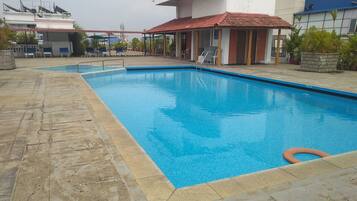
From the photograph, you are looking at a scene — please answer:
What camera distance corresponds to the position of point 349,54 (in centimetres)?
1318

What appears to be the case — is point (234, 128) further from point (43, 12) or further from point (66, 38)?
point (43, 12)

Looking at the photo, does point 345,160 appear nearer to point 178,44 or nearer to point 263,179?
point 263,179

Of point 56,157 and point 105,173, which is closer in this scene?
point 105,173

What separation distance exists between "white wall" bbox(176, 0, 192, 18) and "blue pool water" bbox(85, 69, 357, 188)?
11.6m

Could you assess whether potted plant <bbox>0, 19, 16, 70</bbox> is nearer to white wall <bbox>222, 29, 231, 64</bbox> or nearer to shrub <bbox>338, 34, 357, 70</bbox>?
white wall <bbox>222, 29, 231, 64</bbox>

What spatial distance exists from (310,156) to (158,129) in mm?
3006

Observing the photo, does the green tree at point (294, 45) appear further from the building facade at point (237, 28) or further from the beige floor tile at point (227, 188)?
the beige floor tile at point (227, 188)

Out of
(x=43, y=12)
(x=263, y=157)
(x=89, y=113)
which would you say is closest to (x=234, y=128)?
(x=263, y=157)

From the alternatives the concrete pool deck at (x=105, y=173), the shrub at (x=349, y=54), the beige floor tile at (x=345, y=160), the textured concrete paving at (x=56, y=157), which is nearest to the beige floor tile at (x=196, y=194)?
the concrete pool deck at (x=105, y=173)

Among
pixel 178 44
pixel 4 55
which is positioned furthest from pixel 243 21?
pixel 4 55

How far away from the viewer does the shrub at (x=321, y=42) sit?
12391mm

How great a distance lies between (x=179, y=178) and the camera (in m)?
3.78

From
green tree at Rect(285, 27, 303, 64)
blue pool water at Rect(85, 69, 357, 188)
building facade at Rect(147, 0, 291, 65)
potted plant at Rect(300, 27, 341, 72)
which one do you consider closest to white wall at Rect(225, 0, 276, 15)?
building facade at Rect(147, 0, 291, 65)

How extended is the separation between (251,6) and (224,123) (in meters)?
12.4
